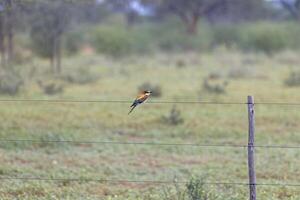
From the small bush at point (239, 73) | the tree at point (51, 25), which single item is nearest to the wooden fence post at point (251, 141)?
the tree at point (51, 25)

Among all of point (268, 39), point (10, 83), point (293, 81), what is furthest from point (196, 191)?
point (268, 39)

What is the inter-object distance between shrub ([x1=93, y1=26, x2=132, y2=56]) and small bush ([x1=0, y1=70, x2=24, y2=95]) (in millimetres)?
16914

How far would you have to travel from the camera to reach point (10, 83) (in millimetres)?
16219

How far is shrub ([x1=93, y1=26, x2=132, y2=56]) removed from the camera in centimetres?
3385

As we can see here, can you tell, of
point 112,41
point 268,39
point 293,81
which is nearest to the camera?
point 293,81

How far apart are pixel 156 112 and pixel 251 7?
4033 cm

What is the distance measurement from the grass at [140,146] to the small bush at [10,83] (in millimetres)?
259

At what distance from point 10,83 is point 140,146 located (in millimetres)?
6681

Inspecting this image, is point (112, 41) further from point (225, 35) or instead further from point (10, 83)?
point (10, 83)

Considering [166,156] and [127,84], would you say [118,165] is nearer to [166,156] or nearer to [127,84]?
[166,156]

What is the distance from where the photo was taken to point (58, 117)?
503 inches

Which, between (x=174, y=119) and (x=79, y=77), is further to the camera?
(x=79, y=77)

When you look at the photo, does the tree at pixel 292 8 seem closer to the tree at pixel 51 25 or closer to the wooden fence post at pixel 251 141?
the tree at pixel 51 25

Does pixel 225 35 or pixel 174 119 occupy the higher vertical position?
pixel 225 35
